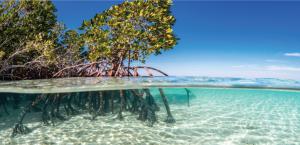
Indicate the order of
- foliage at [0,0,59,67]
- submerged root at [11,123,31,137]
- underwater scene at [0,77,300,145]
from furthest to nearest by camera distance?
foliage at [0,0,59,67] → submerged root at [11,123,31,137] → underwater scene at [0,77,300,145]

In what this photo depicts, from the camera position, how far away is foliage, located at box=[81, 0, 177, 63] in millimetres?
11312

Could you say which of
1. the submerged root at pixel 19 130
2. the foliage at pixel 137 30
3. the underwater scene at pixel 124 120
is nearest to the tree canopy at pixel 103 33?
the foliage at pixel 137 30

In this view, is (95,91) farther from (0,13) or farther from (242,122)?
(242,122)

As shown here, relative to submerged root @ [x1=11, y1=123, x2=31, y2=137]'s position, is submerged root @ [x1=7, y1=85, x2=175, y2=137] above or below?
above

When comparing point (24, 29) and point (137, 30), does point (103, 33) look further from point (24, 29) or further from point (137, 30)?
point (24, 29)

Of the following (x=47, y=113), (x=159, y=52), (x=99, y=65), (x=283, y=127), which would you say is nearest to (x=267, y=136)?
(x=283, y=127)

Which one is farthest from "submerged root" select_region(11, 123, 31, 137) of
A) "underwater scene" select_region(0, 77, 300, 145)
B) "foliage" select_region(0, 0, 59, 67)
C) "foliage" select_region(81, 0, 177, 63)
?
"foliage" select_region(81, 0, 177, 63)

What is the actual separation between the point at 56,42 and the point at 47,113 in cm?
628

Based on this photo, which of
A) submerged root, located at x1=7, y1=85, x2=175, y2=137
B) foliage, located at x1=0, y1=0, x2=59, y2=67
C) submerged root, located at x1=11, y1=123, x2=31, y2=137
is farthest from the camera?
foliage, located at x1=0, y1=0, x2=59, y2=67

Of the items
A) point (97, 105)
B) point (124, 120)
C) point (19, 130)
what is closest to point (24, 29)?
point (97, 105)

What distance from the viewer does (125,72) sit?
12906 millimetres

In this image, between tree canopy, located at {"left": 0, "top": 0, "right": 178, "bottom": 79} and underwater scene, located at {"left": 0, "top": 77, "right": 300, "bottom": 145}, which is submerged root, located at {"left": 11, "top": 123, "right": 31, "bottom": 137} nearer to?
underwater scene, located at {"left": 0, "top": 77, "right": 300, "bottom": 145}

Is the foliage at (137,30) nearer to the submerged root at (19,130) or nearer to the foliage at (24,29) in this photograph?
the foliage at (24,29)

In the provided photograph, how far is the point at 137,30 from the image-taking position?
453 inches
